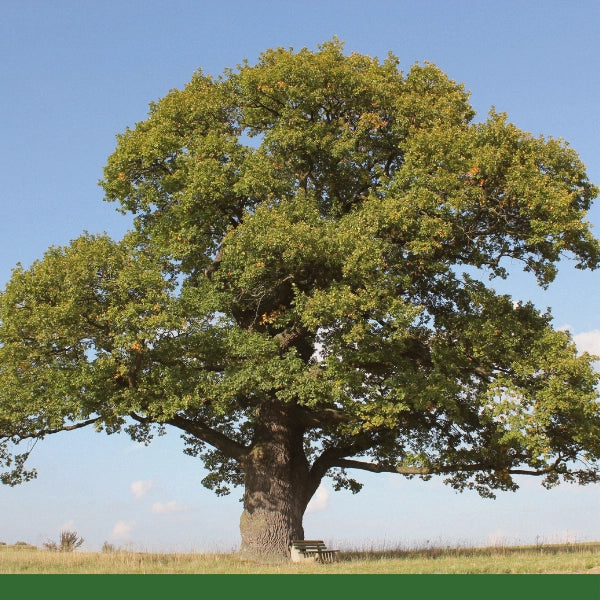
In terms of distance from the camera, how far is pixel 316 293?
2003 centimetres

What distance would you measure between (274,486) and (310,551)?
2.43m

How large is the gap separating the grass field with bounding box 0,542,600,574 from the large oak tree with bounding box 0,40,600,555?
229 centimetres

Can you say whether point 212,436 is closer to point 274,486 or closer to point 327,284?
point 274,486

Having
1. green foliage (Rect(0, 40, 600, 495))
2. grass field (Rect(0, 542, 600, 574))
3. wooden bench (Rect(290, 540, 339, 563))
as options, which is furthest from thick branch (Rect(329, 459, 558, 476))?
wooden bench (Rect(290, 540, 339, 563))

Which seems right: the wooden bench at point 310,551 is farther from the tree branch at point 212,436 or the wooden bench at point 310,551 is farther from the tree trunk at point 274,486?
the tree branch at point 212,436

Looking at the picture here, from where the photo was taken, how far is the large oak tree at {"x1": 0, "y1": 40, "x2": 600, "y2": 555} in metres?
20.0

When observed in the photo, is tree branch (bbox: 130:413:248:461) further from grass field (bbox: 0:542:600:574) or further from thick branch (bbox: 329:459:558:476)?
thick branch (bbox: 329:459:558:476)

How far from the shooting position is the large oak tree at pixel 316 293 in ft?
65.8

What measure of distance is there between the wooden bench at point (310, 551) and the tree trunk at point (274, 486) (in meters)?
0.46

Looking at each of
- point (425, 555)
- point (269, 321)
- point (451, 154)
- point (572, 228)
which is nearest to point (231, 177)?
point (269, 321)

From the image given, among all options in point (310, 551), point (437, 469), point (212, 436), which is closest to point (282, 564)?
point (310, 551)

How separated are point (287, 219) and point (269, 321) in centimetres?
345

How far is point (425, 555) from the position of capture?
72.4 feet

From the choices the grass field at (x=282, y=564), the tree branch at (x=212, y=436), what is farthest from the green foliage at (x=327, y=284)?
the grass field at (x=282, y=564)
